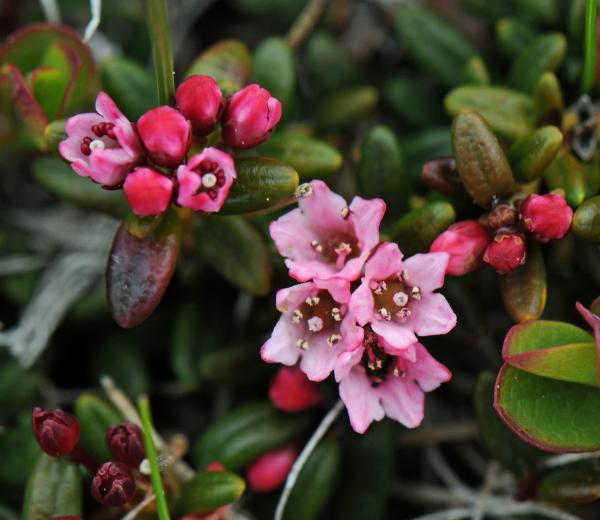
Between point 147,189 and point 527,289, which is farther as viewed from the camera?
point 527,289

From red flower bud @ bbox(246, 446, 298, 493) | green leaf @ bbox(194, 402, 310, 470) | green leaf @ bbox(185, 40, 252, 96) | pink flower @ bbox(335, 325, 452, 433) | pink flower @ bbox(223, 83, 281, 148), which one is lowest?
red flower bud @ bbox(246, 446, 298, 493)

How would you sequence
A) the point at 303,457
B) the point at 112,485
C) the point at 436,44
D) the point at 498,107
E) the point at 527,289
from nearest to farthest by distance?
the point at 112,485 < the point at 527,289 < the point at 303,457 < the point at 498,107 < the point at 436,44

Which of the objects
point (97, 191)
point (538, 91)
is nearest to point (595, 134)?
point (538, 91)

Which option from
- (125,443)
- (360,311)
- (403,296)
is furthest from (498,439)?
(125,443)

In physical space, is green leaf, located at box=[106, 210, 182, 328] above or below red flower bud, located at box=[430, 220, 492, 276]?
above

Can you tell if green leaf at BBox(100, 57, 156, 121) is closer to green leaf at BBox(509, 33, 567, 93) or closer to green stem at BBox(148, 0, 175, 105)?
green stem at BBox(148, 0, 175, 105)

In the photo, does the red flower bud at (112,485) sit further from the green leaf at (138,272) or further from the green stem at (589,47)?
the green stem at (589,47)

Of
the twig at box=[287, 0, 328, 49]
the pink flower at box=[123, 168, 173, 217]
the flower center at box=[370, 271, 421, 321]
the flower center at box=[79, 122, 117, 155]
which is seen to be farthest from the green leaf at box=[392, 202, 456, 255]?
the twig at box=[287, 0, 328, 49]

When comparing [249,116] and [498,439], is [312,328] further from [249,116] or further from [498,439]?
[498,439]
